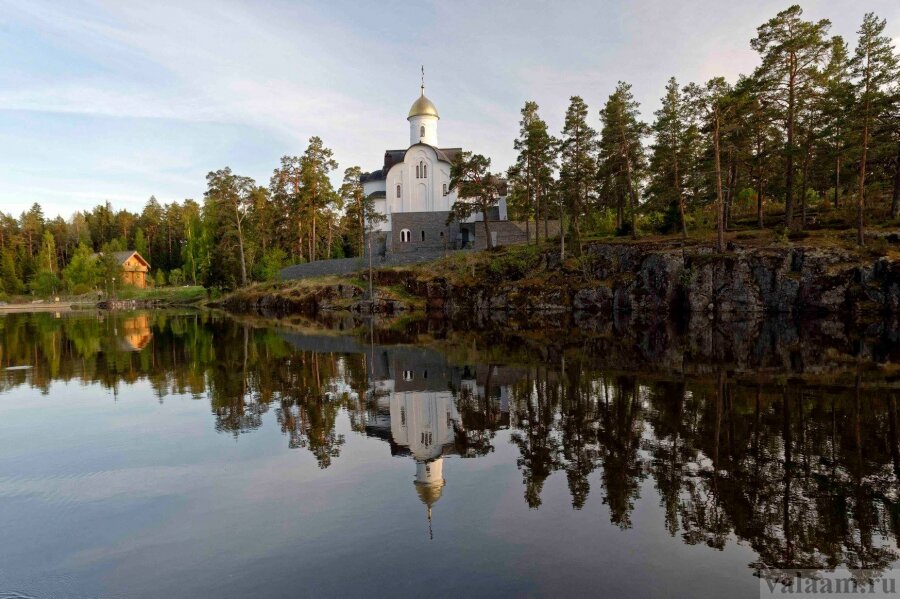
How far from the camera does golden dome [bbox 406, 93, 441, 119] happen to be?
71.4 meters

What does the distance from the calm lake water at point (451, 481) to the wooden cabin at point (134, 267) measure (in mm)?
97050

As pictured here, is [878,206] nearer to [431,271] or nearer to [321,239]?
[431,271]

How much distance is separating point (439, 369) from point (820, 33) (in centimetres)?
3721

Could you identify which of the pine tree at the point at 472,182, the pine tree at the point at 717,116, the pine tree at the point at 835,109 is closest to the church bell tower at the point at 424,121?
the pine tree at the point at 472,182

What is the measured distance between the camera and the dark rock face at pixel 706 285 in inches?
1469

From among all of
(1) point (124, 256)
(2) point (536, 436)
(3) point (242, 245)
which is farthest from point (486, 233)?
(1) point (124, 256)

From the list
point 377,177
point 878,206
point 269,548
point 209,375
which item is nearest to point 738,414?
point 269,548

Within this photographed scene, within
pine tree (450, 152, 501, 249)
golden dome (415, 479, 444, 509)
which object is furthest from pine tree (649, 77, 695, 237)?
golden dome (415, 479, 444, 509)

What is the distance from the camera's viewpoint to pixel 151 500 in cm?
841

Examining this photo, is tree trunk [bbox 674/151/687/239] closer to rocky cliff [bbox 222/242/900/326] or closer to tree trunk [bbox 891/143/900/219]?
rocky cliff [bbox 222/242/900/326]

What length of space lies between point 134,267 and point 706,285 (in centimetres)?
10600

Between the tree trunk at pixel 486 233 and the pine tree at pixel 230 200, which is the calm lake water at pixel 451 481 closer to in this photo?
the tree trunk at pixel 486 233

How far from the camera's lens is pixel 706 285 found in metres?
41.9

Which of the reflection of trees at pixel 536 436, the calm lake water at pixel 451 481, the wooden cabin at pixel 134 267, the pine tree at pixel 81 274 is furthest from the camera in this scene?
the wooden cabin at pixel 134 267
